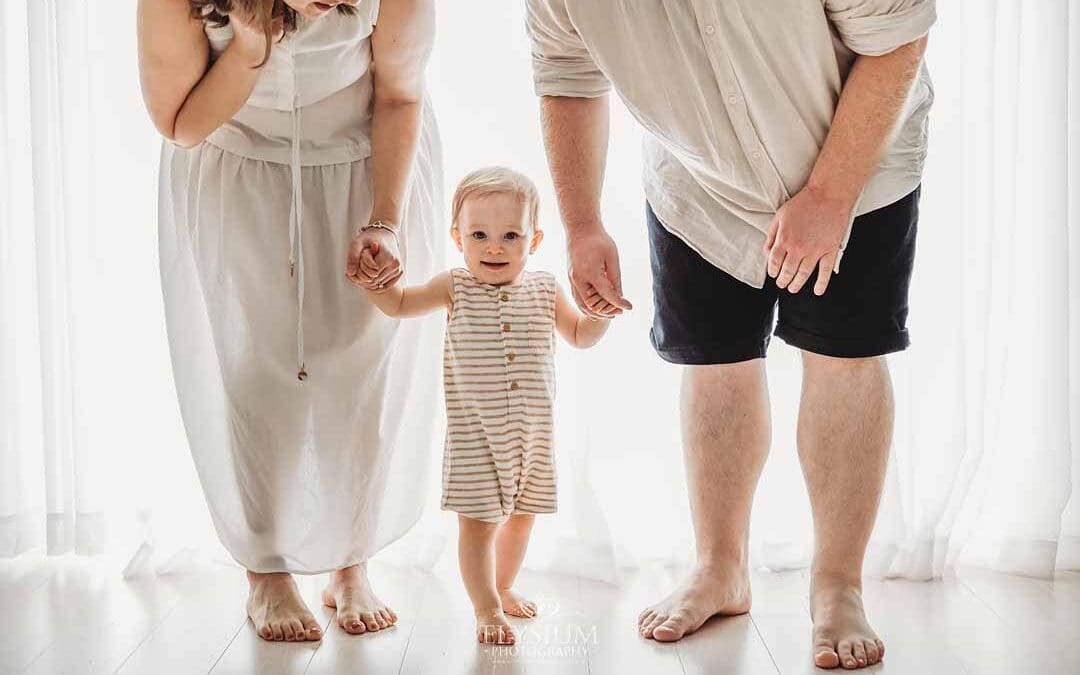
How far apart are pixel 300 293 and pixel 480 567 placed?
463 millimetres

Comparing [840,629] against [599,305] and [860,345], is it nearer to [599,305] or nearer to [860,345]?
[860,345]

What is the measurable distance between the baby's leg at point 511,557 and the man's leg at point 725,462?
20 centimetres

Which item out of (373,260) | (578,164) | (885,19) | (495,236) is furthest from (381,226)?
(885,19)

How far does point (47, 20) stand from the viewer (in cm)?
213

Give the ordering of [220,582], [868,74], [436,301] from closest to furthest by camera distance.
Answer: [868,74]
[436,301]
[220,582]

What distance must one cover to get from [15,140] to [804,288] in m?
→ 1.47

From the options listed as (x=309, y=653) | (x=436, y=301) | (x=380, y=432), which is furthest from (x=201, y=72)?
(x=309, y=653)

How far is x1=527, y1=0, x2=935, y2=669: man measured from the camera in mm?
1528

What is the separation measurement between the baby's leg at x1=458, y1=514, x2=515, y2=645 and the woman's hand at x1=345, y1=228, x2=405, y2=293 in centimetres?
36

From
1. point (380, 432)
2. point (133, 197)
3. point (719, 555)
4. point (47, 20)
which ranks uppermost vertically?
point (47, 20)

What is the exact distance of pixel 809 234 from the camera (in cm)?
153

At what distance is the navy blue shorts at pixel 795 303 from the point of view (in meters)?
1.60

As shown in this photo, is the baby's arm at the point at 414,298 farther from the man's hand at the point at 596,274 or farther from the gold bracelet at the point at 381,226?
the man's hand at the point at 596,274

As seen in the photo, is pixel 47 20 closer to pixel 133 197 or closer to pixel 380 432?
pixel 133 197
